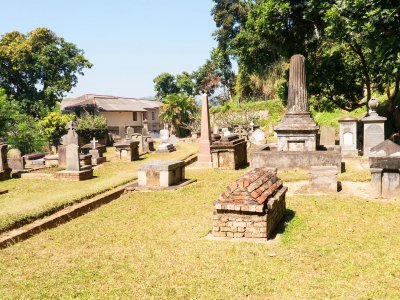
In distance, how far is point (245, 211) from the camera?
6363 mm

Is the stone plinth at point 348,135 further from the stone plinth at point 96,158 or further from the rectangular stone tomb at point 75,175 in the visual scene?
the stone plinth at point 96,158

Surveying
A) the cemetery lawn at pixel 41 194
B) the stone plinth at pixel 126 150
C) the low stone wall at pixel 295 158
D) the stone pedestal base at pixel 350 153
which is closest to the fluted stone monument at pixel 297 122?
the low stone wall at pixel 295 158

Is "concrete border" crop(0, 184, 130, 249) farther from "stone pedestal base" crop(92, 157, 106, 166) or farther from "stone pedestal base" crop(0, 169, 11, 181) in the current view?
"stone pedestal base" crop(92, 157, 106, 166)

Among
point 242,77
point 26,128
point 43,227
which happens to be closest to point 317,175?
point 43,227

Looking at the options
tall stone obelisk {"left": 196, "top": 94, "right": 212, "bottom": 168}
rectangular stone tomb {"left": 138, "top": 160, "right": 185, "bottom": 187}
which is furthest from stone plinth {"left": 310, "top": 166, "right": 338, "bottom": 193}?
tall stone obelisk {"left": 196, "top": 94, "right": 212, "bottom": 168}

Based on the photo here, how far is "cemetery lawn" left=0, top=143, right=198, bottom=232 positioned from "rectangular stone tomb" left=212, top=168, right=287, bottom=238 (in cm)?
478

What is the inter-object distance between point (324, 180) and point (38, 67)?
119 ft

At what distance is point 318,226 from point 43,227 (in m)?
5.93

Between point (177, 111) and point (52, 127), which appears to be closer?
point (52, 127)

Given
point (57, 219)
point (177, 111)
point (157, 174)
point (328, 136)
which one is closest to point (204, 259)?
point (57, 219)

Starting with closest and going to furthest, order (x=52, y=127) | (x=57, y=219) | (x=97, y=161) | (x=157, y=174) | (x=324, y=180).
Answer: (x=57, y=219) → (x=324, y=180) → (x=157, y=174) → (x=97, y=161) → (x=52, y=127)

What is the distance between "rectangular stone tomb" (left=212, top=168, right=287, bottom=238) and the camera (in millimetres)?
6355

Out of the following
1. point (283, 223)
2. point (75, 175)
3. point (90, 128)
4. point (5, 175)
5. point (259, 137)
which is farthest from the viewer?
point (90, 128)

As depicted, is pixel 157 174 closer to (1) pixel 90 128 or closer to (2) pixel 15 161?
(2) pixel 15 161
